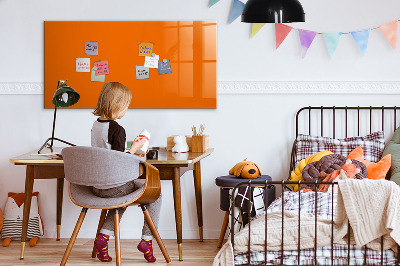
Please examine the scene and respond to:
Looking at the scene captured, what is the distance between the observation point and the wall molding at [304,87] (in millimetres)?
4363

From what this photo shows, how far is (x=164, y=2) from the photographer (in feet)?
14.4

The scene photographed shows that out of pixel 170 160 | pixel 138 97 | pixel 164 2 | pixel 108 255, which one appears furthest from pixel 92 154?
pixel 164 2

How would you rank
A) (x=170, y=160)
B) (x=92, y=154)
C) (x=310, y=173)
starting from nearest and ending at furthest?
1. (x=92, y=154)
2. (x=170, y=160)
3. (x=310, y=173)

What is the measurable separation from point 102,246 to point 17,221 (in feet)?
3.38

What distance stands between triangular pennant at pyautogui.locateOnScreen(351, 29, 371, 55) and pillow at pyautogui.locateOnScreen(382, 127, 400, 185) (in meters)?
0.64

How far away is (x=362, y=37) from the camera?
4.32 m

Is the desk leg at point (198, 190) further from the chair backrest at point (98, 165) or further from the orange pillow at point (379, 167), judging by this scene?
the orange pillow at point (379, 167)

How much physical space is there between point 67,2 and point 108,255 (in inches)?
73.5

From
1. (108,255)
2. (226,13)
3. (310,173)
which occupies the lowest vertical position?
(108,255)

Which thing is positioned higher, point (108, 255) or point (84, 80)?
point (84, 80)

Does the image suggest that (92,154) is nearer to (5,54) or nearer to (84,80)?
(84,80)

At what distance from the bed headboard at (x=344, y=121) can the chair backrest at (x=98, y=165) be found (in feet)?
5.08

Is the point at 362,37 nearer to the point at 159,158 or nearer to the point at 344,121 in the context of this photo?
the point at 344,121

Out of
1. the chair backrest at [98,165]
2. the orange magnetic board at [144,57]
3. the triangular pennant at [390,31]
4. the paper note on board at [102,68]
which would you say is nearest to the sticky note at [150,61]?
the orange magnetic board at [144,57]
